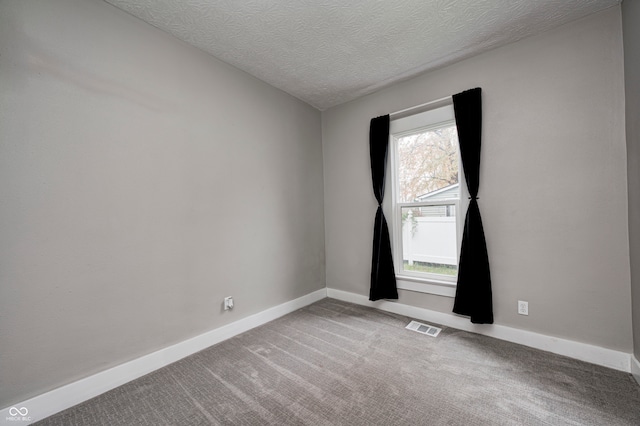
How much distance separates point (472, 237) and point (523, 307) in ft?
2.35

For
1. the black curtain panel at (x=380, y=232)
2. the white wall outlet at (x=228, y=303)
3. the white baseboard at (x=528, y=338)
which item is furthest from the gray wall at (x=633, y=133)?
the white wall outlet at (x=228, y=303)

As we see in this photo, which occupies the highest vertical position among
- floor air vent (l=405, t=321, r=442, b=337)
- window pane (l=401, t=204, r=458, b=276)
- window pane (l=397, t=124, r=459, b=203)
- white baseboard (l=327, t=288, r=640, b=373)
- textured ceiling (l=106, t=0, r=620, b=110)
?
textured ceiling (l=106, t=0, r=620, b=110)

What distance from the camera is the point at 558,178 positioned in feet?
6.93

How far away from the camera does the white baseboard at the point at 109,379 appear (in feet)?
4.89

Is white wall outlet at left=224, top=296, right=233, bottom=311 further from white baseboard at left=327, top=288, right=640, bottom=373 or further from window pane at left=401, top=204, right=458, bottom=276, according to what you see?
window pane at left=401, top=204, right=458, bottom=276

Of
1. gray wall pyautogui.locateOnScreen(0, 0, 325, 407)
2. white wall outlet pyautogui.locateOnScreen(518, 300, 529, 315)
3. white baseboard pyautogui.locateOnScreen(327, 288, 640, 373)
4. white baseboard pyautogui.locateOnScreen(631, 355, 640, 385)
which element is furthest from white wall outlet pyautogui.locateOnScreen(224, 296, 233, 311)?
white baseboard pyautogui.locateOnScreen(631, 355, 640, 385)

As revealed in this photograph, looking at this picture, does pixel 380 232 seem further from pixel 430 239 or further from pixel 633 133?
pixel 633 133

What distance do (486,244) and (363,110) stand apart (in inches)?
82.7

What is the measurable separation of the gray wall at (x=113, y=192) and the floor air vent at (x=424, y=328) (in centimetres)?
160

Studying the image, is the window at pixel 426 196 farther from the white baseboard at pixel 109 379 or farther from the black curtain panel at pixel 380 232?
the white baseboard at pixel 109 379

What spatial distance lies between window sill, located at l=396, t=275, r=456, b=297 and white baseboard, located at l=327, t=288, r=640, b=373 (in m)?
0.21

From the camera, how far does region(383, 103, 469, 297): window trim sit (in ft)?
8.61

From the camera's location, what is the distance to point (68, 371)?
1650 millimetres

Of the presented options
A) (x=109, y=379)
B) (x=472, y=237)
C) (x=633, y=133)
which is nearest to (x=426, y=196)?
(x=472, y=237)
